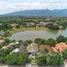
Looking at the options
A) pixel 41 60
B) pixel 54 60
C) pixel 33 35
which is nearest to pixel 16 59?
pixel 41 60

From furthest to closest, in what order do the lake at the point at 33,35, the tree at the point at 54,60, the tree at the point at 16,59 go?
1. the lake at the point at 33,35
2. the tree at the point at 16,59
3. the tree at the point at 54,60

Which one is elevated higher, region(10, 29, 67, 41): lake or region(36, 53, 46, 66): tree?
region(36, 53, 46, 66): tree

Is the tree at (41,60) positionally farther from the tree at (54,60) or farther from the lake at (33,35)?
the lake at (33,35)

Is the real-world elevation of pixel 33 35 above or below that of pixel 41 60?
below

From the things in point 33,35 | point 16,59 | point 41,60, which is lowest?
point 33,35

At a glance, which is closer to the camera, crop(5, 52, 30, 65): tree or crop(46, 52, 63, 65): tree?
crop(46, 52, 63, 65): tree

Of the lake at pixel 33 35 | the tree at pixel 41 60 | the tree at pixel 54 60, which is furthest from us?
the lake at pixel 33 35

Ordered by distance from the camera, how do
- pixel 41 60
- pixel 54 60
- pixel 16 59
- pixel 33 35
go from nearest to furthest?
1. pixel 54 60
2. pixel 16 59
3. pixel 41 60
4. pixel 33 35

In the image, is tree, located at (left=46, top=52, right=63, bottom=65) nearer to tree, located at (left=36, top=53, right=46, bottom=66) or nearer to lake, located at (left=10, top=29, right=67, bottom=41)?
tree, located at (left=36, top=53, right=46, bottom=66)

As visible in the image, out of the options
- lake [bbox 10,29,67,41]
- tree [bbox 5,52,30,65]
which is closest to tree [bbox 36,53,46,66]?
tree [bbox 5,52,30,65]

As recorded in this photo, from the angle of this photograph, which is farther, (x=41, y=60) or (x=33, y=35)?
(x=33, y=35)

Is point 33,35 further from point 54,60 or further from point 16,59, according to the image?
point 54,60

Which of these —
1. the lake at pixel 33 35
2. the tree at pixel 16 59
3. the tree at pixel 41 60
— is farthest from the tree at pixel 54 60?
the lake at pixel 33 35
